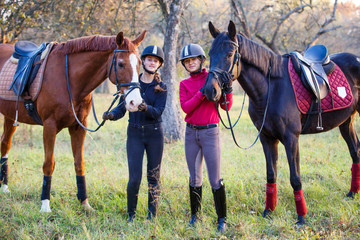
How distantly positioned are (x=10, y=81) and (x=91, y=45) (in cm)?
143

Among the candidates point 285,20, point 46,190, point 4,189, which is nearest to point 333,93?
point 46,190

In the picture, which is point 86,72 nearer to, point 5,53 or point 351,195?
point 5,53

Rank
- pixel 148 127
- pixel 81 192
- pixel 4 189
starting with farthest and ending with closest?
1. pixel 4 189
2. pixel 81 192
3. pixel 148 127

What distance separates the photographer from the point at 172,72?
672 centimetres

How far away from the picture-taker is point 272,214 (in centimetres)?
328

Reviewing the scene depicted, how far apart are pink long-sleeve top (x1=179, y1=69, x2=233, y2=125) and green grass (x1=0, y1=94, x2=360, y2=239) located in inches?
41.7

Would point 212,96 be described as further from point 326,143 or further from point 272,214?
point 326,143

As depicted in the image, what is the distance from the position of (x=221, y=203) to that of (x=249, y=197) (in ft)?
3.04

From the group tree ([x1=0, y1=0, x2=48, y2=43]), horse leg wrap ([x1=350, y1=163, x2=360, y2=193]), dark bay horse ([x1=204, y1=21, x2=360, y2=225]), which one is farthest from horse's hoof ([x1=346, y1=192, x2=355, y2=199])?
tree ([x1=0, y1=0, x2=48, y2=43])

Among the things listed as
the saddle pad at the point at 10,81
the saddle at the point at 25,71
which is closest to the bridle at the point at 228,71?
the saddle pad at the point at 10,81

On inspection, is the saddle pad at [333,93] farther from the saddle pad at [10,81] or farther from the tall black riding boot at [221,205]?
the saddle pad at [10,81]

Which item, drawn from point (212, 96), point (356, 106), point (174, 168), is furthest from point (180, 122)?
point (212, 96)

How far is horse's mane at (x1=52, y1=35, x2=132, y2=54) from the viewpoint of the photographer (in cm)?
305

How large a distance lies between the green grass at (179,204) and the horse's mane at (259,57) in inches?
63.5
